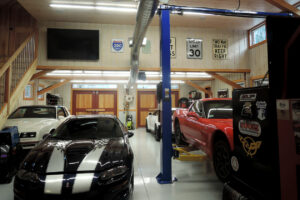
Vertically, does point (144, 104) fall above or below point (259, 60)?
below

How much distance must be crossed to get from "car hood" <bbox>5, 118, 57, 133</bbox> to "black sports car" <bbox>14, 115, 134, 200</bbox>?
1.80 m

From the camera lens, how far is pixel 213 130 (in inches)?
115

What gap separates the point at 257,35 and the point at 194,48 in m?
2.52

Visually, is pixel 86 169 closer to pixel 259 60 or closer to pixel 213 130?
pixel 213 130

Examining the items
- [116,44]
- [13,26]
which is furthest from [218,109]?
[13,26]

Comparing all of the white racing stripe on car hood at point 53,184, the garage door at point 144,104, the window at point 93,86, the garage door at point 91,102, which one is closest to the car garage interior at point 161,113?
the white racing stripe on car hood at point 53,184

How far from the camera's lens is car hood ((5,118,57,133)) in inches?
155

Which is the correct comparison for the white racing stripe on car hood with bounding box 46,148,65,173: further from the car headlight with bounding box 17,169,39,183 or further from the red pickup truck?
the red pickup truck

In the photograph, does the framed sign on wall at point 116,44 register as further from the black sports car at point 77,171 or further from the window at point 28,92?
the black sports car at point 77,171

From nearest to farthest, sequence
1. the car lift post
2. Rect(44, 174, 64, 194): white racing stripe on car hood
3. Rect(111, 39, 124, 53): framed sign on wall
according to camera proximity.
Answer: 1. Rect(44, 174, 64, 194): white racing stripe on car hood
2. the car lift post
3. Rect(111, 39, 124, 53): framed sign on wall

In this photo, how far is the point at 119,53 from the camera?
6809mm

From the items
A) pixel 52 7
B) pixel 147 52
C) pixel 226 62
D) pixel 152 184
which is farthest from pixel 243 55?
pixel 52 7

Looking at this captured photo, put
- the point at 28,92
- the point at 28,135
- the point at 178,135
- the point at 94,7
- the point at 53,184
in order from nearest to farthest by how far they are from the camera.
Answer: the point at 53,184
the point at 28,135
the point at 178,135
the point at 94,7
the point at 28,92

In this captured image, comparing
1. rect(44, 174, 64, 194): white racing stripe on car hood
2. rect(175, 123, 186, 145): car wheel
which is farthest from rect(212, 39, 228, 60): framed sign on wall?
rect(44, 174, 64, 194): white racing stripe on car hood
